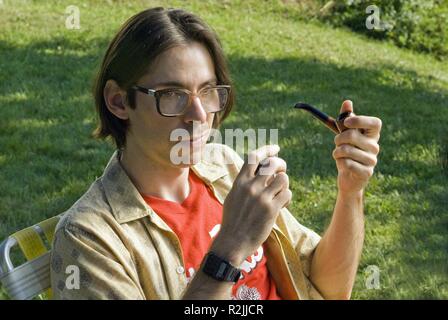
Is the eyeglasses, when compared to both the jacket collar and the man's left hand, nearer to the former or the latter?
the jacket collar

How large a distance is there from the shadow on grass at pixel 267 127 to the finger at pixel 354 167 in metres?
2.36

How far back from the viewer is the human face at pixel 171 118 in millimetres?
2258

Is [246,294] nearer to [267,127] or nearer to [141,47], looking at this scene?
[141,47]

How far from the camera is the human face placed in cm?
226

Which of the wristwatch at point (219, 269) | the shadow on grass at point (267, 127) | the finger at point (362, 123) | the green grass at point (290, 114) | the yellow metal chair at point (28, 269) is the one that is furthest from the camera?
the shadow on grass at point (267, 127)

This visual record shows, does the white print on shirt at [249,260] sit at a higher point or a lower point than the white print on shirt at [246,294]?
higher

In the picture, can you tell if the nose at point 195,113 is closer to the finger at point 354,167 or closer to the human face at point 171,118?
the human face at point 171,118

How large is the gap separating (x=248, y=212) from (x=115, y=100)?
0.59 metres

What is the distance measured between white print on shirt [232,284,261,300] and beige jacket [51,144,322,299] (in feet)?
0.38

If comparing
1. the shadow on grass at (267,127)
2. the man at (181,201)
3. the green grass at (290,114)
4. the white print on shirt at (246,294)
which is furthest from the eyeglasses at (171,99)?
the shadow on grass at (267,127)

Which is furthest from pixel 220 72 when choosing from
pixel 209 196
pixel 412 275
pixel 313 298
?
pixel 412 275

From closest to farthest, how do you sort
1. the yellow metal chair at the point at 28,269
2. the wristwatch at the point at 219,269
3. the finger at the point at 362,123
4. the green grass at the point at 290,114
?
the wristwatch at the point at 219,269, the finger at the point at 362,123, the yellow metal chair at the point at 28,269, the green grass at the point at 290,114

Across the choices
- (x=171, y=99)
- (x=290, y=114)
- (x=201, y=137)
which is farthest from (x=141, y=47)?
(x=290, y=114)

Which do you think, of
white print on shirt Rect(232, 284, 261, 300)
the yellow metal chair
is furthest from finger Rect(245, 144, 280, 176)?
the yellow metal chair
